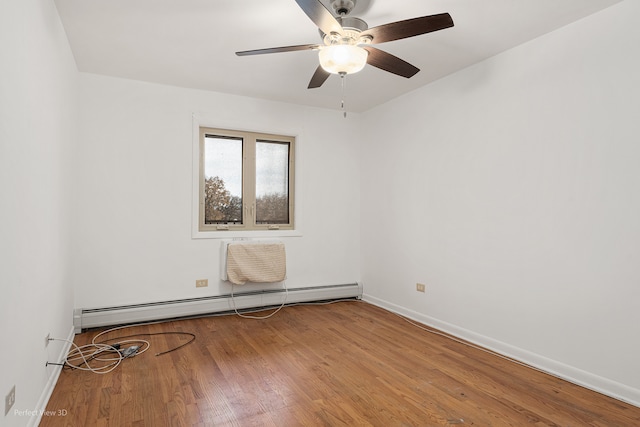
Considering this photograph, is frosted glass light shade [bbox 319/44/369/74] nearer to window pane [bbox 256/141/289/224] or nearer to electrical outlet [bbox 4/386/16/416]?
electrical outlet [bbox 4/386/16/416]

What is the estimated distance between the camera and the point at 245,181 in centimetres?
441

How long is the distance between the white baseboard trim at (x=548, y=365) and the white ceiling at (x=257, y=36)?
2.47m

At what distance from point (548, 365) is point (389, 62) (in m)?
2.50

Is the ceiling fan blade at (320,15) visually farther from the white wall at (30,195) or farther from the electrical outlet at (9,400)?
the electrical outlet at (9,400)

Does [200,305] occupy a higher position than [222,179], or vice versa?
[222,179]

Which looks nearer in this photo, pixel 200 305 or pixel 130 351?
pixel 130 351

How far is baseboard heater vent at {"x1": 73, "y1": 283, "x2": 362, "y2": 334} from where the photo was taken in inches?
138

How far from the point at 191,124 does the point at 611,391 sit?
433cm

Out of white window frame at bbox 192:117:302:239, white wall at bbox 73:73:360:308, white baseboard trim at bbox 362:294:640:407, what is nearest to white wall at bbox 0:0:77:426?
white wall at bbox 73:73:360:308

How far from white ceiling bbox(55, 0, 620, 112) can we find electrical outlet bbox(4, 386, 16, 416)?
2320 millimetres

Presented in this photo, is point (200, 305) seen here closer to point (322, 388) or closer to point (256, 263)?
point (256, 263)

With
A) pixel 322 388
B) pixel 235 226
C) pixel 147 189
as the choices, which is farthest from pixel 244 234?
pixel 322 388

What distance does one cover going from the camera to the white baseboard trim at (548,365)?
7.54 feet

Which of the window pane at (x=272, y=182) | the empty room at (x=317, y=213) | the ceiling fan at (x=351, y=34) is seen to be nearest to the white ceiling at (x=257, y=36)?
the empty room at (x=317, y=213)
